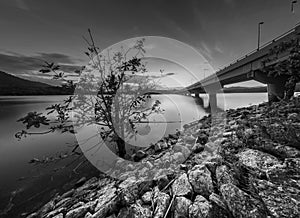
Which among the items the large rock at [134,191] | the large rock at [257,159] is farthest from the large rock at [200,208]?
the large rock at [257,159]

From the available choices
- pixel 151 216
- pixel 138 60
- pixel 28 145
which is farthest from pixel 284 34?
pixel 28 145

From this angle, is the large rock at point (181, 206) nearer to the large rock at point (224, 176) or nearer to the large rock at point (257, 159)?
the large rock at point (224, 176)

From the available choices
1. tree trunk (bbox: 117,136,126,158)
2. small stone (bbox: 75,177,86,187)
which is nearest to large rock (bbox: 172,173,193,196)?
tree trunk (bbox: 117,136,126,158)

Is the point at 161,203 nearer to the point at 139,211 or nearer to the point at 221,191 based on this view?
the point at 139,211

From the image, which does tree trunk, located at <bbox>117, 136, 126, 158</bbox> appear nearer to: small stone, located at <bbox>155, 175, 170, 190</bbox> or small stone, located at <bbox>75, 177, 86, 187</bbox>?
small stone, located at <bbox>75, 177, 86, 187</bbox>

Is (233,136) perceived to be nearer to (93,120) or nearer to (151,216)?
(151,216)

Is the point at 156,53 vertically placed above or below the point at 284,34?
below

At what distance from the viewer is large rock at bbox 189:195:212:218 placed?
152cm

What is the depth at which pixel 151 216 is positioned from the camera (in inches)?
69.3

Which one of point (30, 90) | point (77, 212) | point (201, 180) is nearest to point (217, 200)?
point (201, 180)

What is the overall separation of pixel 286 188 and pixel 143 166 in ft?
8.53

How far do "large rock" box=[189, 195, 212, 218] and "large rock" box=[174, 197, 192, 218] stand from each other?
6 cm

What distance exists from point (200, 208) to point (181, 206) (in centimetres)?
24

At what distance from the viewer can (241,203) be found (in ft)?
4.93
